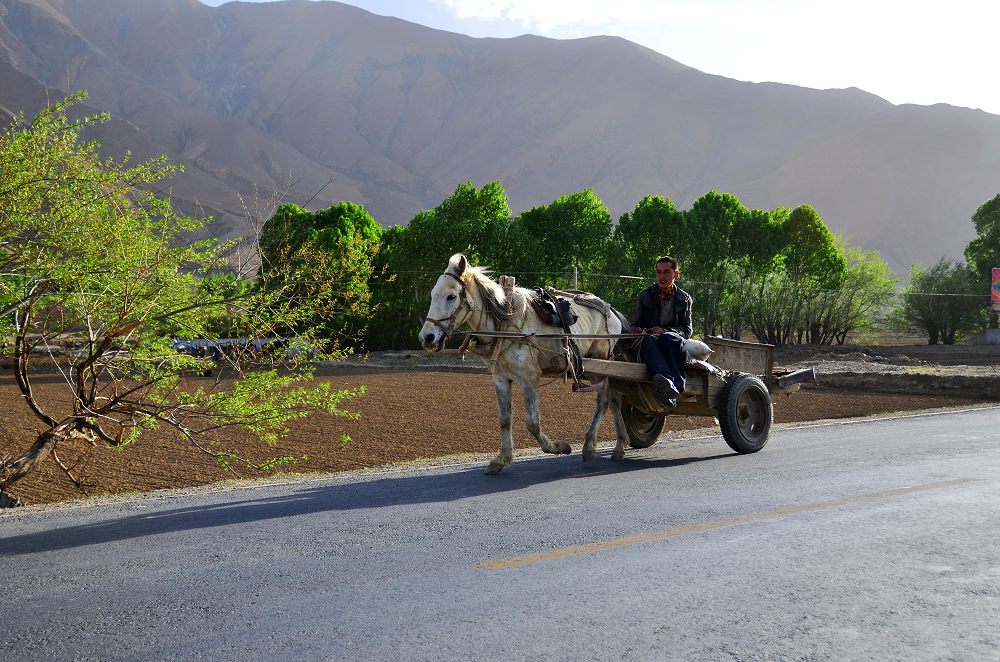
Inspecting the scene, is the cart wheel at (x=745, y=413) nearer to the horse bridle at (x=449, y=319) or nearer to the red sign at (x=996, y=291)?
the horse bridle at (x=449, y=319)

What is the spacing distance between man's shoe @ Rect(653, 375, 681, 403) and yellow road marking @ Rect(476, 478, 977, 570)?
2840mm

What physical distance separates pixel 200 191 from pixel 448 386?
162 metres

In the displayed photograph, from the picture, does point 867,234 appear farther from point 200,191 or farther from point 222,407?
point 222,407

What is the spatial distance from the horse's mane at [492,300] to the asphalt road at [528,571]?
2.01 m

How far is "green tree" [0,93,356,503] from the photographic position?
9.28 m

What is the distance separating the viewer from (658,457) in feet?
35.7

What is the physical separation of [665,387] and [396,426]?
8596 mm

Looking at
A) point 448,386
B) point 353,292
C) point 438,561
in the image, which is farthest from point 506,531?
point 448,386

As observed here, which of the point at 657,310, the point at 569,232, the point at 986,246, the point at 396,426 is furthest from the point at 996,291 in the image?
the point at 657,310

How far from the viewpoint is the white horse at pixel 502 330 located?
380 inches

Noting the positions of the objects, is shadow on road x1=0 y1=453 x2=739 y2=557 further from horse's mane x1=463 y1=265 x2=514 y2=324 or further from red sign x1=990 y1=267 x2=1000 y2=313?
red sign x1=990 y1=267 x2=1000 y2=313

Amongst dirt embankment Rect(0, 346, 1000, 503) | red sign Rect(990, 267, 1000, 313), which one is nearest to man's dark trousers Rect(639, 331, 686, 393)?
dirt embankment Rect(0, 346, 1000, 503)

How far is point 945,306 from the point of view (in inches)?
2638

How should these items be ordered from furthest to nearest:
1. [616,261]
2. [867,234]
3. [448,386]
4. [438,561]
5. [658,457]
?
[867,234]
[616,261]
[448,386]
[658,457]
[438,561]
